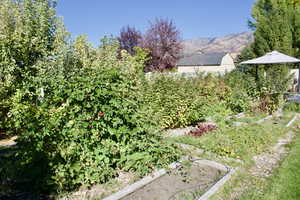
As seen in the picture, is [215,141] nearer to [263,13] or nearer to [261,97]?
[261,97]

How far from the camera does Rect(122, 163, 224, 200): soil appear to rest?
287 centimetres

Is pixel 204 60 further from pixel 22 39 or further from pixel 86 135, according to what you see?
pixel 86 135

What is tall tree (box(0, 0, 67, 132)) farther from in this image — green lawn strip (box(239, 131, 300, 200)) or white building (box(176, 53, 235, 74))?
white building (box(176, 53, 235, 74))

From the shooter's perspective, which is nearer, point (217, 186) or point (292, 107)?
point (217, 186)

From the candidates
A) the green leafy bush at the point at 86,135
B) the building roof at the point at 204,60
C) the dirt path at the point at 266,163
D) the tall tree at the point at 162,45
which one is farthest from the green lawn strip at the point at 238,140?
the building roof at the point at 204,60

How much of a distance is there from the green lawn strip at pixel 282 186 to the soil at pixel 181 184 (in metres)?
0.54

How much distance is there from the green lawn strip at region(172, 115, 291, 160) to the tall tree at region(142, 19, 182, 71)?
19.0 meters

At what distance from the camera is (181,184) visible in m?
3.17

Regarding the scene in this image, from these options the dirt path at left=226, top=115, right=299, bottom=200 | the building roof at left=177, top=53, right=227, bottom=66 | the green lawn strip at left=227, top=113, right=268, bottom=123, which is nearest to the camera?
the dirt path at left=226, top=115, right=299, bottom=200

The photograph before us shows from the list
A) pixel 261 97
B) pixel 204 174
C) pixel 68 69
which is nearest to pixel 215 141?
pixel 204 174

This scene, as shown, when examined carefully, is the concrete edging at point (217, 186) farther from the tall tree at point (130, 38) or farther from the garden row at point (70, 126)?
the tall tree at point (130, 38)

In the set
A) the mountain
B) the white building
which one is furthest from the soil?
the mountain

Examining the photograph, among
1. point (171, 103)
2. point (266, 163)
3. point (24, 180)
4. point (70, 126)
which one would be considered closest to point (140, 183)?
point (70, 126)

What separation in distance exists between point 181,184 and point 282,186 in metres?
1.42
